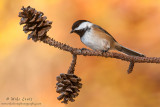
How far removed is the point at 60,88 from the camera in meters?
0.48

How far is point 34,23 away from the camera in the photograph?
47cm

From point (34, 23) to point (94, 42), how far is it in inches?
8.3

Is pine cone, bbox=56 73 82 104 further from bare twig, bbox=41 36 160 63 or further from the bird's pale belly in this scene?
the bird's pale belly

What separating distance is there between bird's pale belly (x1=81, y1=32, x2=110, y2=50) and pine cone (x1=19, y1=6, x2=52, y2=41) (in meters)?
0.18

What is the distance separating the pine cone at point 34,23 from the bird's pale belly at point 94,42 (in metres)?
0.18

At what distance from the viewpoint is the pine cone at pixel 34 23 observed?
46 centimetres

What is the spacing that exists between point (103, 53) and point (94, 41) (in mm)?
129

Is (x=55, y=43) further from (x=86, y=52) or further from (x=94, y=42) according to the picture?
(x=94, y=42)

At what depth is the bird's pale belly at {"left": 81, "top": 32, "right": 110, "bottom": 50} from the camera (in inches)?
24.5

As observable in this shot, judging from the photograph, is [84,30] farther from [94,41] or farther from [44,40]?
[44,40]

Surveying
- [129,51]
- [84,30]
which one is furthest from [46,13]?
[129,51]

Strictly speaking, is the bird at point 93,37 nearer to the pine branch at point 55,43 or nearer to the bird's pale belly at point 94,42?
the bird's pale belly at point 94,42

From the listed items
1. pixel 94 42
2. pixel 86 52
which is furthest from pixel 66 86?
pixel 94 42

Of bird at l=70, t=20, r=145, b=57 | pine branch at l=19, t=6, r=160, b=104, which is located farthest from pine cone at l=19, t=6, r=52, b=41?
bird at l=70, t=20, r=145, b=57
